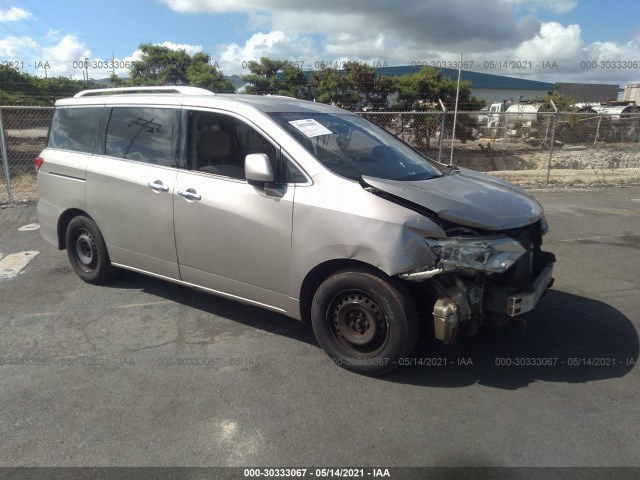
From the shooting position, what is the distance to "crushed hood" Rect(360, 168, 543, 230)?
327cm

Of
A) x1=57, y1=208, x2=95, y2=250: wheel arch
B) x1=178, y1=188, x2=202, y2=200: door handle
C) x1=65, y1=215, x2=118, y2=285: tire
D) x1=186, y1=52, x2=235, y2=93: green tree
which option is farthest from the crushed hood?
x1=186, y1=52, x2=235, y2=93: green tree

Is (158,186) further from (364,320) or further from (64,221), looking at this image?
(364,320)

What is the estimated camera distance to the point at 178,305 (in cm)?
489

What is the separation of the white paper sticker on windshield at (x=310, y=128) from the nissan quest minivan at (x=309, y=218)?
17 mm

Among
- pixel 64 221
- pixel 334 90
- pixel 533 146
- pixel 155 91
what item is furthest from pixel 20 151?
pixel 533 146

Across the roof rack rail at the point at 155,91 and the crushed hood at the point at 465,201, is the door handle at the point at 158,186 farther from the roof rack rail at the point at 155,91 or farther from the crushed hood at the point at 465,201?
the crushed hood at the point at 465,201

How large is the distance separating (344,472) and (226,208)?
84.3 inches

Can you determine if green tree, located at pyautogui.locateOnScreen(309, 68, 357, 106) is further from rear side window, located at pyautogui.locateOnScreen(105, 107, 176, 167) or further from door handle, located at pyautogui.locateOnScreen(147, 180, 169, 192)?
door handle, located at pyautogui.locateOnScreen(147, 180, 169, 192)

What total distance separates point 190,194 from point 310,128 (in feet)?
3.71

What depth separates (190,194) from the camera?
161 inches

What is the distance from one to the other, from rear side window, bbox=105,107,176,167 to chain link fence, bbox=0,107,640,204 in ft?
20.1

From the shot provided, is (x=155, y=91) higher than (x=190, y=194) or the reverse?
higher

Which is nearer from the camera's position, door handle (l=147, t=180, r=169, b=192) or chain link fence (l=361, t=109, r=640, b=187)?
door handle (l=147, t=180, r=169, b=192)

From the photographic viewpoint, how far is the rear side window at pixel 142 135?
4.40 meters
